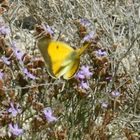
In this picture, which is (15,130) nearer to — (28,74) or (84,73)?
(28,74)

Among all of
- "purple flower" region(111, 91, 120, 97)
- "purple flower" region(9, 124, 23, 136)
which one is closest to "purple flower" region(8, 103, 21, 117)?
"purple flower" region(9, 124, 23, 136)

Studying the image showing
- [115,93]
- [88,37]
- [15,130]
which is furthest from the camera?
[88,37]

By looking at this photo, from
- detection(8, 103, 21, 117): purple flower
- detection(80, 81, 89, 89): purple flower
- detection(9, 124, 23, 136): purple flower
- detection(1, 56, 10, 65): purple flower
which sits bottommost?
detection(9, 124, 23, 136): purple flower

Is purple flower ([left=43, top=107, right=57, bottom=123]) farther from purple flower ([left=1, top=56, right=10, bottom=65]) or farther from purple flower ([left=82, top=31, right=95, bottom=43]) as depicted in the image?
purple flower ([left=82, top=31, right=95, bottom=43])

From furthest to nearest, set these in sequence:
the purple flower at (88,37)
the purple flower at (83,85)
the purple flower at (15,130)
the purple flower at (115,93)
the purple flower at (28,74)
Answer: the purple flower at (88,37) < the purple flower at (115,93) < the purple flower at (83,85) < the purple flower at (28,74) < the purple flower at (15,130)

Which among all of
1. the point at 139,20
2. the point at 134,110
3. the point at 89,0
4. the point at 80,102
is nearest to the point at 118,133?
the point at 134,110

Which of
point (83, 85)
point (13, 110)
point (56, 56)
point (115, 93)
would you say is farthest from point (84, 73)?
point (13, 110)

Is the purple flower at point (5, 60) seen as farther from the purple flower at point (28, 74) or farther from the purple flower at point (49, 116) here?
the purple flower at point (49, 116)

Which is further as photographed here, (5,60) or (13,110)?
(5,60)

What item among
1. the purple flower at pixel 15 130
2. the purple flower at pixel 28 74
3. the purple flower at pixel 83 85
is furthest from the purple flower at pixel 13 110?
the purple flower at pixel 83 85
